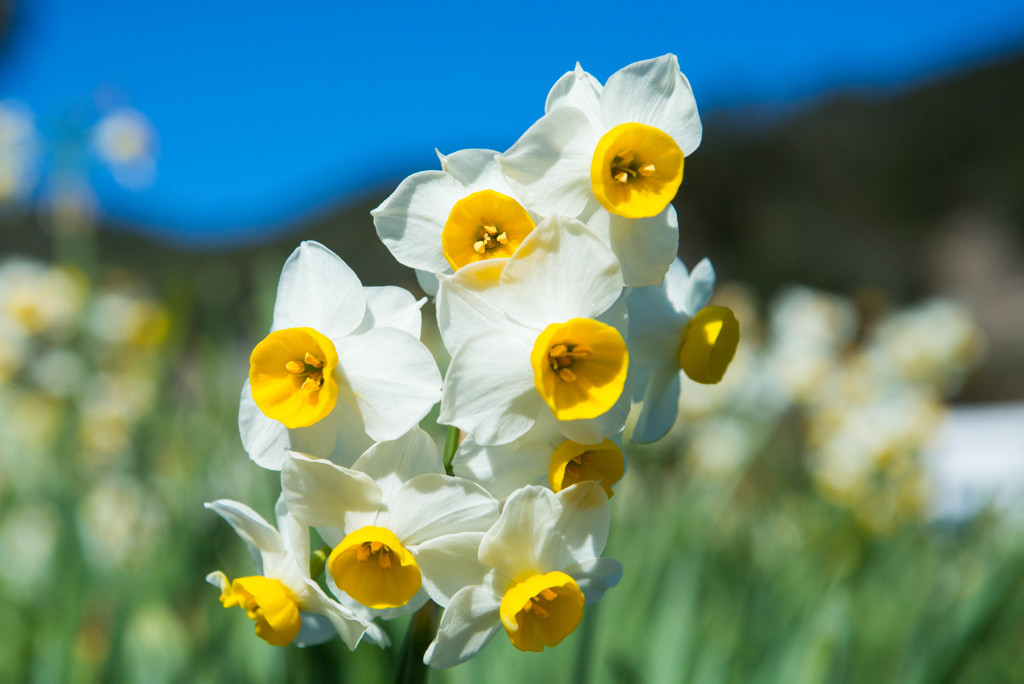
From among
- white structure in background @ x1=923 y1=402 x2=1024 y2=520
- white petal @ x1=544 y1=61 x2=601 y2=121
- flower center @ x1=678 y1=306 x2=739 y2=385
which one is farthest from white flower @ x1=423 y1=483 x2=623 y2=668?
white structure in background @ x1=923 y1=402 x2=1024 y2=520

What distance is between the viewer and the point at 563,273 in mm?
363

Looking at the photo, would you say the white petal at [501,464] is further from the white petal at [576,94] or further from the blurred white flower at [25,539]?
the blurred white flower at [25,539]

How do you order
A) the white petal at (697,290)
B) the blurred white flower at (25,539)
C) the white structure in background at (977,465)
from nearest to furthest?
the white petal at (697,290) < the blurred white flower at (25,539) < the white structure in background at (977,465)

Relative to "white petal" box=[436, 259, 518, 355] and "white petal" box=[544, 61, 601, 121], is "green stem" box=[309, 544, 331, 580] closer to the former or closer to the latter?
"white petal" box=[436, 259, 518, 355]

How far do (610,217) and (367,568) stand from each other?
234 millimetres

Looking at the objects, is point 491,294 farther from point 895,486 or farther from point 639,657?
point 895,486

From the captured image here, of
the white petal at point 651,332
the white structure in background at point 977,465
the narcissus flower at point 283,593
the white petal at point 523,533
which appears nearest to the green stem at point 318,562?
the narcissus flower at point 283,593

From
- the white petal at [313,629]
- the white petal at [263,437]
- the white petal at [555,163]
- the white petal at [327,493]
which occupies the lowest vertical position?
the white petal at [313,629]

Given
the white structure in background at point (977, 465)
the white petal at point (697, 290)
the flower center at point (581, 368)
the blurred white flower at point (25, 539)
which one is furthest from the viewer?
the white structure in background at point (977, 465)

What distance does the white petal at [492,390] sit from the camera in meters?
0.36

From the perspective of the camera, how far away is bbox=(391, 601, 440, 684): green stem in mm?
416

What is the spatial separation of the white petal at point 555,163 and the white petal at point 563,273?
2 centimetres

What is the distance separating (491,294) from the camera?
38 cm

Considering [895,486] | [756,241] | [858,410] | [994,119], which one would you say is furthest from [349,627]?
[994,119]
